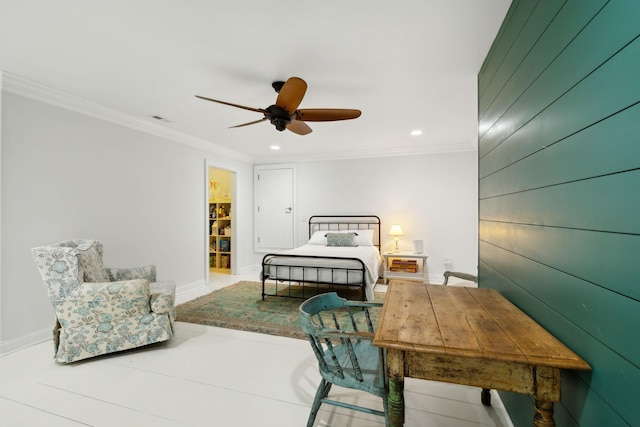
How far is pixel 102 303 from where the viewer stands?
229 cm

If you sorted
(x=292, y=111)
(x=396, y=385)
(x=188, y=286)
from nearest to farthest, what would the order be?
1. (x=396, y=385)
2. (x=292, y=111)
3. (x=188, y=286)

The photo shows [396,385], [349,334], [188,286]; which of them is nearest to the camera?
[396,385]

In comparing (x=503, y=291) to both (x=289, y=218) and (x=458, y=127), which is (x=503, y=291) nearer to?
(x=458, y=127)

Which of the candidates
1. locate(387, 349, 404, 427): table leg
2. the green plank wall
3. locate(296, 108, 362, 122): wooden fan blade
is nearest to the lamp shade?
locate(296, 108, 362, 122): wooden fan blade

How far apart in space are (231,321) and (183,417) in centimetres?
145

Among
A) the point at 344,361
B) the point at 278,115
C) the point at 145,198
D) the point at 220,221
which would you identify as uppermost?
the point at 278,115

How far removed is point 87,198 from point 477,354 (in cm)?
378

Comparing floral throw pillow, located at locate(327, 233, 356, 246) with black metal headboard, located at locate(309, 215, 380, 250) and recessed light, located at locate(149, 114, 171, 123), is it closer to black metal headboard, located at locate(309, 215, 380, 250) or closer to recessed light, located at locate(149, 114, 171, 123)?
black metal headboard, located at locate(309, 215, 380, 250)

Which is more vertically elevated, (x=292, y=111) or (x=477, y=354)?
(x=292, y=111)

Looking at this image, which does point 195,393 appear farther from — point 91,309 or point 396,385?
point 396,385

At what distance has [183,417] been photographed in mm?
1693

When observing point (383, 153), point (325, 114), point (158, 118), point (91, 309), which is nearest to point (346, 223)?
point (383, 153)

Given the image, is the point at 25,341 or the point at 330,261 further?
the point at 330,261

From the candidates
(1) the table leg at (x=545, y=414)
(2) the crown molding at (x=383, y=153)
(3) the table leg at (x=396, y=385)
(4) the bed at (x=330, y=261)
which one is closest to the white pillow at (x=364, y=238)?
(4) the bed at (x=330, y=261)
